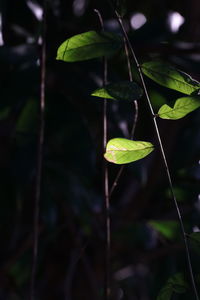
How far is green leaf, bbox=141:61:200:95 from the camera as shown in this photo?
20.3 inches

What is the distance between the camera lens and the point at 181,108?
1.69 ft

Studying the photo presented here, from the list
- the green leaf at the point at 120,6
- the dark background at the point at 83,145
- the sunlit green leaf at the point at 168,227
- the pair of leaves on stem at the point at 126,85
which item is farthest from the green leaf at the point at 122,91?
the sunlit green leaf at the point at 168,227

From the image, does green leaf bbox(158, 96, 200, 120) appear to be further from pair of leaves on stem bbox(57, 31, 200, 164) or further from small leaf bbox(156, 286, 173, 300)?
small leaf bbox(156, 286, 173, 300)

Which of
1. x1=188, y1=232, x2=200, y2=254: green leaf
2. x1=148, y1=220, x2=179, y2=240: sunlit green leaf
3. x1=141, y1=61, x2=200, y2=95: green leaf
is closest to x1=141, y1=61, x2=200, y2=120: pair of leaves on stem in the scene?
x1=141, y1=61, x2=200, y2=95: green leaf

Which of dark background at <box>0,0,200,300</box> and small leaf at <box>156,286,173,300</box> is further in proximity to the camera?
dark background at <box>0,0,200,300</box>

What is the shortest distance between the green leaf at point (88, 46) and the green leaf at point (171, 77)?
0.05 meters

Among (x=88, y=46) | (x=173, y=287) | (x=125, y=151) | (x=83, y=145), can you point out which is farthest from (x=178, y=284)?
(x=83, y=145)

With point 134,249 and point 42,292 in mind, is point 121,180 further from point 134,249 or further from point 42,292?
point 42,292

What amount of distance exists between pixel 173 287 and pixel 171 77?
21 cm

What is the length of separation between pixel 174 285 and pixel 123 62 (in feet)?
2.13

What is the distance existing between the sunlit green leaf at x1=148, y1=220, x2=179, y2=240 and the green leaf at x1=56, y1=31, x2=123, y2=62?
2.11 ft

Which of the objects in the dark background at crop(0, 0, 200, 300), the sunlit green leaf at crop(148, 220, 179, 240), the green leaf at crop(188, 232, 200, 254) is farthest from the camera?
the sunlit green leaf at crop(148, 220, 179, 240)

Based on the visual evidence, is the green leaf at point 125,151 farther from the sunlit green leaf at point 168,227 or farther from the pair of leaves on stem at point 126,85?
the sunlit green leaf at point 168,227

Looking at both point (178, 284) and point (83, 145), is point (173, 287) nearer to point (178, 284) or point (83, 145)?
point (178, 284)
